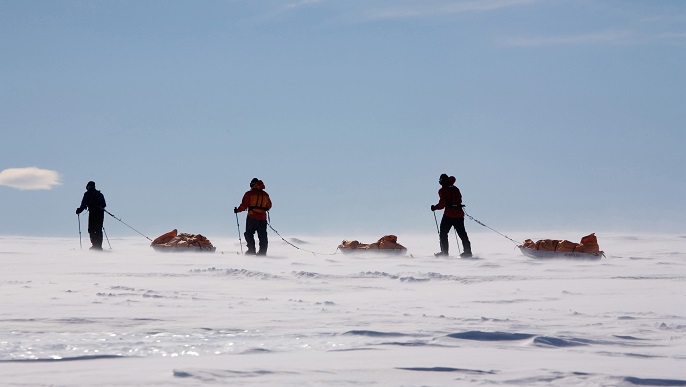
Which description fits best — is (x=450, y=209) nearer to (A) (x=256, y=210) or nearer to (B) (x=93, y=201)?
(A) (x=256, y=210)

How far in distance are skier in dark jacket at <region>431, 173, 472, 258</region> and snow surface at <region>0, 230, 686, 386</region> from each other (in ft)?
19.3

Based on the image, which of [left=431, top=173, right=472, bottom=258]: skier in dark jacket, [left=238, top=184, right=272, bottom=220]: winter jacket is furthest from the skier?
[left=431, top=173, right=472, bottom=258]: skier in dark jacket

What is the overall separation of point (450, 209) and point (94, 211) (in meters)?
7.99

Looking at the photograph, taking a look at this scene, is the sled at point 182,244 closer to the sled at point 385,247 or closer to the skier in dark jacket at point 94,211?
the skier in dark jacket at point 94,211

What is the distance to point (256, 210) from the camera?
1948 centimetres

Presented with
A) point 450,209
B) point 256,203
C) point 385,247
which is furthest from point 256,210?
point 450,209

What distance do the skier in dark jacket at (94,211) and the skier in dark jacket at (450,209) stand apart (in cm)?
758

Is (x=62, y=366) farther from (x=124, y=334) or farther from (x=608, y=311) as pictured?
(x=608, y=311)

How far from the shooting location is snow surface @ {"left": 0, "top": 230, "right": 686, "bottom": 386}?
4898 millimetres

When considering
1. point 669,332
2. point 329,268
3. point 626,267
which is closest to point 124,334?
point 669,332

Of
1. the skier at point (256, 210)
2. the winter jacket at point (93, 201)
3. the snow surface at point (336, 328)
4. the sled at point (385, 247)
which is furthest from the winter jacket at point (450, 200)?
the winter jacket at point (93, 201)

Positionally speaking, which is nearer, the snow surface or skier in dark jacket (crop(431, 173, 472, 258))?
the snow surface

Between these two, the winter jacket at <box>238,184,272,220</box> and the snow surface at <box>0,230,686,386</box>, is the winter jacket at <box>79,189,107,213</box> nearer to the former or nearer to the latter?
the winter jacket at <box>238,184,272,220</box>

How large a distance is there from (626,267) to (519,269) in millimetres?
1687
